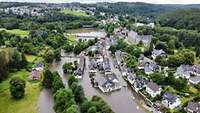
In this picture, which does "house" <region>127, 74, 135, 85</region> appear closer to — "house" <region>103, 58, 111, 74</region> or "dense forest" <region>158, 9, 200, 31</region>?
"house" <region>103, 58, 111, 74</region>

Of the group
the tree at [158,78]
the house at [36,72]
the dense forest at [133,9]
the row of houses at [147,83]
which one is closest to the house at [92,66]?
the row of houses at [147,83]

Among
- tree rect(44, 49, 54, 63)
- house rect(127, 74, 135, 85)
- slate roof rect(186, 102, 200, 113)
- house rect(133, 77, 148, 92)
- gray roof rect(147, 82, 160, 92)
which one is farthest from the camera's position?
tree rect(44, 49, 54, 63)

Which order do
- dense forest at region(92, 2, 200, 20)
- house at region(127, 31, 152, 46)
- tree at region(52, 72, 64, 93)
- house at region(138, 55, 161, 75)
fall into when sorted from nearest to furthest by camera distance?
tree at region(52, 72, 64, 93) → house at region(138, 55, 161, 75) → house at region(127, 31, 152, 46) → dense forest at region(92, 2, 200, 20)

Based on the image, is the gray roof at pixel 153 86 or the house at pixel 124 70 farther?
the house at pixel 124 70

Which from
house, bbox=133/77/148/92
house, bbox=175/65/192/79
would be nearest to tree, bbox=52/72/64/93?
house, bbox=133/77/148/92

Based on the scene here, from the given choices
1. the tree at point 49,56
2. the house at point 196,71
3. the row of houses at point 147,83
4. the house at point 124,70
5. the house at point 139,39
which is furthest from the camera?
the house at point 139,39

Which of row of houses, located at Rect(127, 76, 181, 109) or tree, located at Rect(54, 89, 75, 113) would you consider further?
row of houses, located at Rect(127, 76, 181, 109)

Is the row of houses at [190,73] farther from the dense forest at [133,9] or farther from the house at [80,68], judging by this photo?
the dense forest at [133,9]
